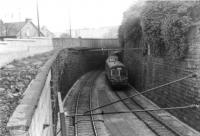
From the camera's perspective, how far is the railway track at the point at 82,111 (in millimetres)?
15453

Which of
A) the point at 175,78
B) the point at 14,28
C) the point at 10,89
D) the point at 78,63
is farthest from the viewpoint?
the point at 14,28

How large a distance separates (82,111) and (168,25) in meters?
9.69

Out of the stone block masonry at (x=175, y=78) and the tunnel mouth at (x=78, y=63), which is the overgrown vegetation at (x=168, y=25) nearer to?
the stone block masonry at (x=175, y=78)

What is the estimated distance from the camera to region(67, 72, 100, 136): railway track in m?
15.5

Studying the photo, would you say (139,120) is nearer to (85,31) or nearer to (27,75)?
(27,75)

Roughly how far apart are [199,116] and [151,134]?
3.05 meters

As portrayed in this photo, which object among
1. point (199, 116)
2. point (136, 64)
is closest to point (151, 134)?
point (199, 116)

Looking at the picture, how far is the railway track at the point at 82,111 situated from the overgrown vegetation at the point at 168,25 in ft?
25.4

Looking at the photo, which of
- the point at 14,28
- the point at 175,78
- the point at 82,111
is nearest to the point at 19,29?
the point at 14,28

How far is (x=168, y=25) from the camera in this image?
17.9m

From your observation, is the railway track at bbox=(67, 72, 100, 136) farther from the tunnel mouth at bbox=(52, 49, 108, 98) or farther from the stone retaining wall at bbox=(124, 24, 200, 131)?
the stone retaining wall at bbox=(124, 24, 200, 131)

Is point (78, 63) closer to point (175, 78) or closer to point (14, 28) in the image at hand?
point (175, 78)

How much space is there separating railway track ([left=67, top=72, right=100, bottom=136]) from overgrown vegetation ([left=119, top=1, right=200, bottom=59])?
7735mm

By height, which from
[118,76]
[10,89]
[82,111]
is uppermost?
[10,89]
